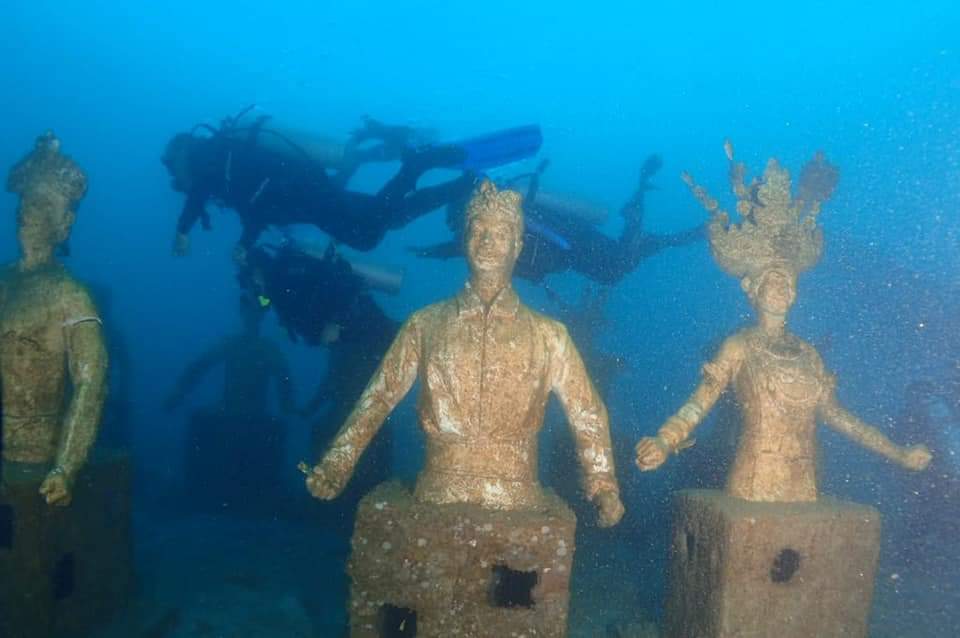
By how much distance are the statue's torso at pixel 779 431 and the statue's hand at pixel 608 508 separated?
1274mm

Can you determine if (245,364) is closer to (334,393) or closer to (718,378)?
(334,393)

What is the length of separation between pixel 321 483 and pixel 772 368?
3.19 m

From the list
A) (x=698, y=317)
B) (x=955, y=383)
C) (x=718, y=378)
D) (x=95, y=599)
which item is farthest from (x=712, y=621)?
(x=698, y=317)

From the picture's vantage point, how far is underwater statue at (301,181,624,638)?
3.62 m

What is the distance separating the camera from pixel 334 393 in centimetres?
866

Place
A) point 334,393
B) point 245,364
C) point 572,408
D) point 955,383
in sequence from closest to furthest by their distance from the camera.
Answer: point 572,408
point 334,393
point 955,383
point 245,364

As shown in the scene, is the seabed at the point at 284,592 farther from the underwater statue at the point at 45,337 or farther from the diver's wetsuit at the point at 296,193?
the diver's wetsuit at the point at 296,193

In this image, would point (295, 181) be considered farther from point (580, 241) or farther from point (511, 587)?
point (511, 587)

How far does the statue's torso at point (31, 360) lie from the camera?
4.46 m

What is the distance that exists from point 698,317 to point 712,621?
55.8 metres

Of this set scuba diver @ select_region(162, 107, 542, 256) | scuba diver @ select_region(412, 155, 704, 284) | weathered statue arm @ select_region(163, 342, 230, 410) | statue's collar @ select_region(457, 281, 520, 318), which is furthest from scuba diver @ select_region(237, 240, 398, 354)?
weathered statue arm @ select_region(163, 342, 230, 410)

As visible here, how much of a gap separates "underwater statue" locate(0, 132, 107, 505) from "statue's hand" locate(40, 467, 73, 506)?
Result: 0.63ft

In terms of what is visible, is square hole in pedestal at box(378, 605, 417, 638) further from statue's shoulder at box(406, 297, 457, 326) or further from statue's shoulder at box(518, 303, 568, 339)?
statue's shoulder at box(518, 303, 568, 339)

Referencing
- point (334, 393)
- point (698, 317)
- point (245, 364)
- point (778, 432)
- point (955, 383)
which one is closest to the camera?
point (778, 432)
